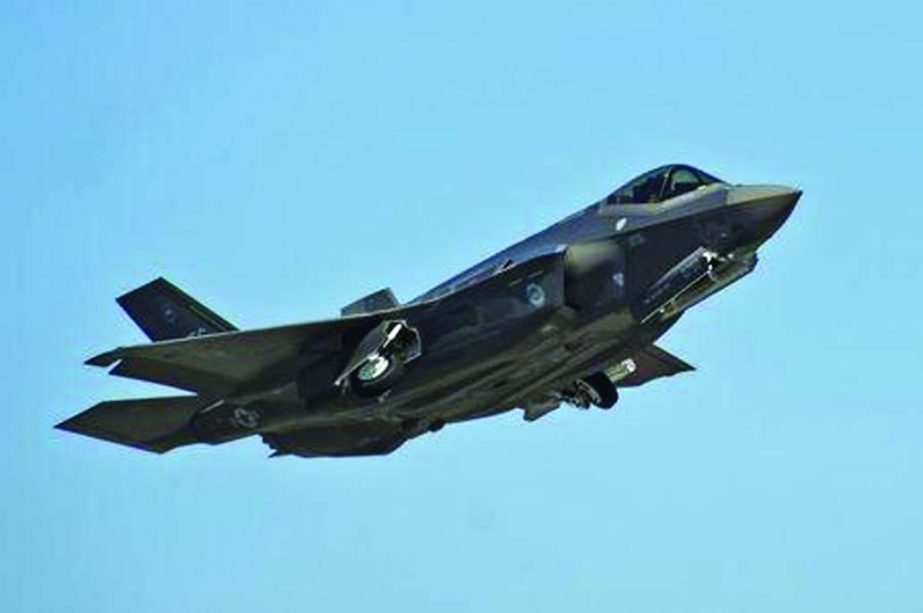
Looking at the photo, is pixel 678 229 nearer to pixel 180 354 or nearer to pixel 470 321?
pixel 470 321

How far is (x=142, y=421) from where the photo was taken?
47656mm

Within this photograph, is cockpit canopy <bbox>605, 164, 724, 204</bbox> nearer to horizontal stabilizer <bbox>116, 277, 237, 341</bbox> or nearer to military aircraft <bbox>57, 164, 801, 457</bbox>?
military aircraft <bbox>57, 164, 801, 457</bbox>

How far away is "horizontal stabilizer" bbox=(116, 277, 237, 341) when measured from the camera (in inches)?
1933

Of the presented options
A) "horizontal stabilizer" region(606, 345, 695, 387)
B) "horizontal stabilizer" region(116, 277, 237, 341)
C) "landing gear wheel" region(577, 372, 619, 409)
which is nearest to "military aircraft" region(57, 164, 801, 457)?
"landing gear wheel" region(577, 372, 619, 409)

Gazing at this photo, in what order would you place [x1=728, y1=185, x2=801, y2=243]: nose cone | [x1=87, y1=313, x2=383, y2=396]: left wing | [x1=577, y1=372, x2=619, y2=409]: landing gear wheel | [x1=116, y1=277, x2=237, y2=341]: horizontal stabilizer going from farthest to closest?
[x1=116, y1=277, x2=237, y2=341]: horizontal stabilizer, [x1=577, y1=372, x2=619, y2=409]: landing gear wheel, [x1=87, y1=313, x2=383, y2=396]: left wing, [x1=728, y1=185, x2=801, y2=243]: nose cone

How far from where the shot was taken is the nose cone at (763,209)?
136 ft

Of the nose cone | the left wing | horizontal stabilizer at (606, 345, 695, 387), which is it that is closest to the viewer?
the nose cone

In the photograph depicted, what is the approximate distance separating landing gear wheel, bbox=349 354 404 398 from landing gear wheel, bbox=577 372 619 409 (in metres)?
6.00

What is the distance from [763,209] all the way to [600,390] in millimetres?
7666

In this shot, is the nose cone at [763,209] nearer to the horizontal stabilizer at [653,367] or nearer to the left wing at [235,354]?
the left wing at [235,354]

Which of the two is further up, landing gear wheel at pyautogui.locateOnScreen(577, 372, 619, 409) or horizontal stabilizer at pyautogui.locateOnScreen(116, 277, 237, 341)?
horizontal stabilizer at pyautogui.locateOnScreen(116, 277, 237, 341)

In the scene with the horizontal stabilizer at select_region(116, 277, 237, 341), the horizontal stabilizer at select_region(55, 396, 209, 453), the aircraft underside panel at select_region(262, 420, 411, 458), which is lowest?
the aircraft underside panel at select_region(262, 420, 411, 458)

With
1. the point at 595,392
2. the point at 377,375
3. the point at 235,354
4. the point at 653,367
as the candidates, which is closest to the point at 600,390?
the point at 595,392

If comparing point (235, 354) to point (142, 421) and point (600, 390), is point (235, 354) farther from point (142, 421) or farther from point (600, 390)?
point (600, 390)
